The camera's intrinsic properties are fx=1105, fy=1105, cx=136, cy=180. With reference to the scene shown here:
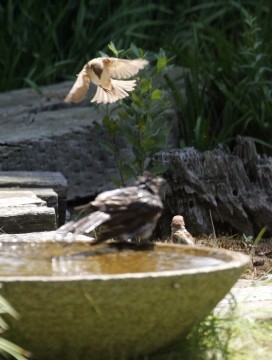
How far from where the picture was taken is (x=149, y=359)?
11.3ft

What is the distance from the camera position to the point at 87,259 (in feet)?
12.0

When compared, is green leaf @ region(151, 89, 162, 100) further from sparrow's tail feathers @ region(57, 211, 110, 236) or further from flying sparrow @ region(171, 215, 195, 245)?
sparrow's tail feathers @ region(57, 211, 110, 236)

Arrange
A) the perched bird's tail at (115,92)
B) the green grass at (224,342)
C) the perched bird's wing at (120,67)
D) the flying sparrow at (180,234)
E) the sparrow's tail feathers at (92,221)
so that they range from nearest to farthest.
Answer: the green grass at (224,342) < the sparrow's tail feathers at (92,221) < the flying sparrow at (180,234) < the perched bird's wing at (120,67) < the perched bird's tail at (115,92)

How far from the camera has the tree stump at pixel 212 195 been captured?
625cm

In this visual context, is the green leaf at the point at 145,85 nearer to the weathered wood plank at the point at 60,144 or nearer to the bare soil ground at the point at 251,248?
the weathered wood plank at the point at 60,144

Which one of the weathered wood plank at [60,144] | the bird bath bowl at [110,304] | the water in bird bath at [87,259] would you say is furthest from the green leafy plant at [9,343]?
the weathered wood plank at [60,144]

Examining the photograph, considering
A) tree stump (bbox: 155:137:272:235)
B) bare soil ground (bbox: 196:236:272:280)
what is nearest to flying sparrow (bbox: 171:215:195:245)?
bare soil ground (bbox: 196:236:272:280)

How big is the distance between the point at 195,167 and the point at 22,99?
2.21 meters

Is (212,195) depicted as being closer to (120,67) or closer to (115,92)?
(115,92)

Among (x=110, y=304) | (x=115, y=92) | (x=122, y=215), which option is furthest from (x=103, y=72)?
(x=110, y=304)

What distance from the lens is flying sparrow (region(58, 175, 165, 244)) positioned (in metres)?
3.77

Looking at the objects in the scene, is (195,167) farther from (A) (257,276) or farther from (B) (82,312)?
(B) (82,312)

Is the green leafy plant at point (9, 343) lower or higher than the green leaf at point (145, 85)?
lower

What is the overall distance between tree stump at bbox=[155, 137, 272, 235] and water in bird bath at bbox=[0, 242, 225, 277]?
2.42m
